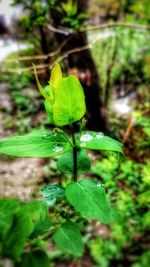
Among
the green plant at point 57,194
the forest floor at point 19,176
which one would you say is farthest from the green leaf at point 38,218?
the forest floor at point 19,176

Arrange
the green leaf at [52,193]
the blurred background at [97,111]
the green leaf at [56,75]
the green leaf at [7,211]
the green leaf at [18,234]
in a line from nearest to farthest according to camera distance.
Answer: the green leaf at [18,234]
the green leaf at [7,211]
the green leaf at [56,75]
the green leaf at [52,193]
the blurred background at [97,111]

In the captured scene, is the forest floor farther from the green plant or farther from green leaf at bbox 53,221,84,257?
green leaf at bbox 53,221,84,257

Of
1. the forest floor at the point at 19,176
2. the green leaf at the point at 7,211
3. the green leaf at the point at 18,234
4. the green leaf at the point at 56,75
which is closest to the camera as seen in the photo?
the green leaf at the point at 18,234

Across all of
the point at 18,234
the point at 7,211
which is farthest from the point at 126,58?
the point at 18,234

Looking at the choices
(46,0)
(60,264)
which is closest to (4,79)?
(46,0)

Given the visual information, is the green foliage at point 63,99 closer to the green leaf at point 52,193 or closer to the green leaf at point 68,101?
the green leaf at point 68,101

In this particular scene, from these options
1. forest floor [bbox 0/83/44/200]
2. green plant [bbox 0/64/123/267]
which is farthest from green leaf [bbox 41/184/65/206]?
forest floor [bbox 0/83/44/200]

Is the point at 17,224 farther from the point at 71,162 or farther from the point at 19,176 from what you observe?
the point at 19,176

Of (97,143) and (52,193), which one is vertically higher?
(97,143)
